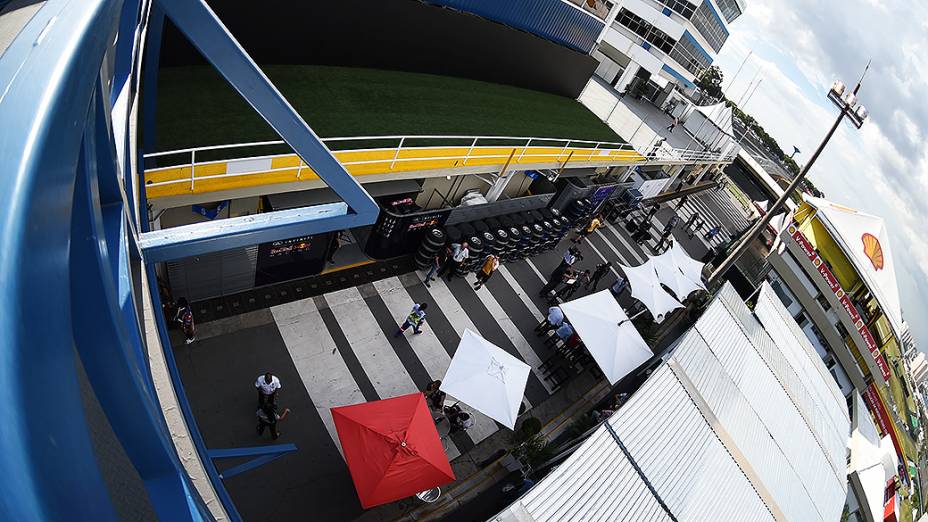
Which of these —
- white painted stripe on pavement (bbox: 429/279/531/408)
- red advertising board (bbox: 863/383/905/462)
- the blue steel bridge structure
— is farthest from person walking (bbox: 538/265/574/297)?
Result: red advertising board (bbox: 863/383/905/462)

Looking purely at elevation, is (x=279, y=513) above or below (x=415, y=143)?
below

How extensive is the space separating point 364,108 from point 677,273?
43.3 feet

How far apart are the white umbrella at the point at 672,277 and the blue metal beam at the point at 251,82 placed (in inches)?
577

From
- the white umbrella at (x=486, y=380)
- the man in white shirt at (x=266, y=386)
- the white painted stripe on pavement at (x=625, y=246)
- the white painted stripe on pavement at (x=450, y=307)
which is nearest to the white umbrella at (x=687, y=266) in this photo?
the white painted stripe on pavement at (x=625, y=246)

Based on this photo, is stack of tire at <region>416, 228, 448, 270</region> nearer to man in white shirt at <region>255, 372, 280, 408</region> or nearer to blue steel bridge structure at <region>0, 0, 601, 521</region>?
man in white shirt at <region>255, 372, 280, 408</region>

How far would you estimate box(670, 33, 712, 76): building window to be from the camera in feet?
114

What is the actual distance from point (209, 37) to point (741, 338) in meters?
16.0

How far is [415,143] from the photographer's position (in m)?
14.7

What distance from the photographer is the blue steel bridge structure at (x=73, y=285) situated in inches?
47.5

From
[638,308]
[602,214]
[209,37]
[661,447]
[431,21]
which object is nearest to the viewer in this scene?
[209,37]

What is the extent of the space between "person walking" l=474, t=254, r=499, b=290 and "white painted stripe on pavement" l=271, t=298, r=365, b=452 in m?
5.60

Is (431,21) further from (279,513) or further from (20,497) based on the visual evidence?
(20,497)

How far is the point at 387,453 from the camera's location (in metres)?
8.91

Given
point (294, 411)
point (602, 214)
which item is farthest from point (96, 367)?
point (602, 214)
